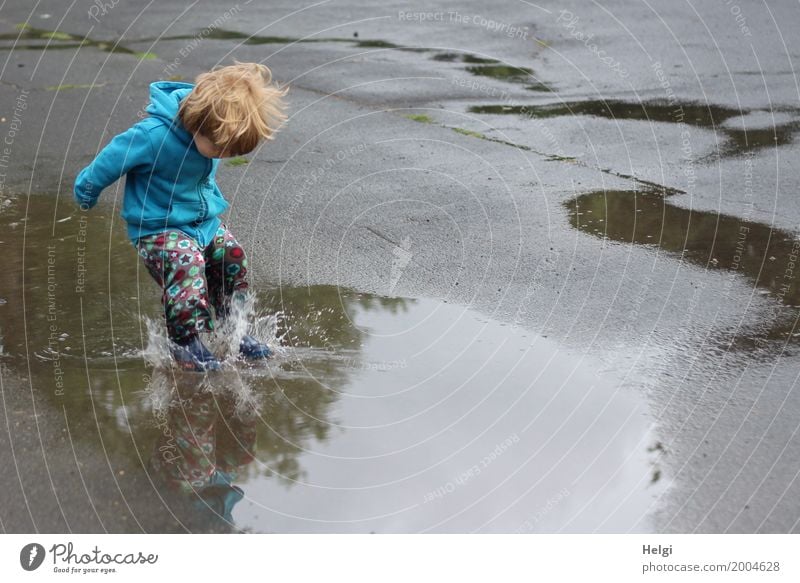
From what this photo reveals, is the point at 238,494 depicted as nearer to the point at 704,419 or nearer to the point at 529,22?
the point at 704,419

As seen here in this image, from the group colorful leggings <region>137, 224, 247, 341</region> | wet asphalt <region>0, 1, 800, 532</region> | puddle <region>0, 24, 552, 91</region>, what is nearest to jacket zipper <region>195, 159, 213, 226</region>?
colorful leggings <region>137, 224, 247, 341</region>

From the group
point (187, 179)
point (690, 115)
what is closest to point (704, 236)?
point (690, 115)

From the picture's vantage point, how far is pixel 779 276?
497 centimetres

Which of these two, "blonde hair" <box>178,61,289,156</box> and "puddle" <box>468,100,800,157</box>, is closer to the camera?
"blonde hair" <box>178,61,289,156</box>

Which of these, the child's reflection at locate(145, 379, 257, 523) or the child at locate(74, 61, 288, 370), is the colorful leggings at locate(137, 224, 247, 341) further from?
the child's reflection at locate(145, 379, 257, 523)

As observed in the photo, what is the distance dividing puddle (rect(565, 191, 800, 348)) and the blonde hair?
2.50 m

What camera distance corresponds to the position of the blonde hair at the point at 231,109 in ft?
11.9

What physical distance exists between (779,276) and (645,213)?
1.03 metres

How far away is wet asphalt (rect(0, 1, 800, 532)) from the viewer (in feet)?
11.8

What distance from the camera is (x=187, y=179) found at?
390cm

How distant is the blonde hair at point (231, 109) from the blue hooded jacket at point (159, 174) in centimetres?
9

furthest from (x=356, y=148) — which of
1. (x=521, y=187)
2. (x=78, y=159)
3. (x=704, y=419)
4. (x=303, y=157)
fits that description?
(x=704, y=419)

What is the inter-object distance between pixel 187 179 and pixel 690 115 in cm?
499
